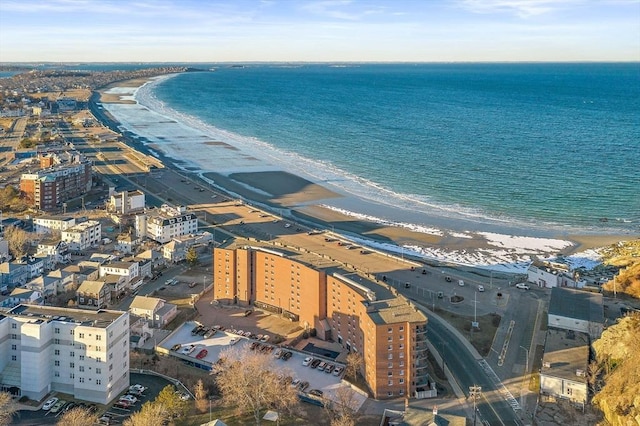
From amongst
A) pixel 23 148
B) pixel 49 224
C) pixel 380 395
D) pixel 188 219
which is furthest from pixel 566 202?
pixel 23 148

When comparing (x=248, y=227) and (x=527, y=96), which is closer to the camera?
(x=248, y=227)

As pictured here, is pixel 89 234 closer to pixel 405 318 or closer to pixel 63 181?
pixel 63 181

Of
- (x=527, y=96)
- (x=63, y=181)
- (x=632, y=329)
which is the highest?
(x=527, y=96)

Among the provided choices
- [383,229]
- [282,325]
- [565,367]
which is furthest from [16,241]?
[565,367]

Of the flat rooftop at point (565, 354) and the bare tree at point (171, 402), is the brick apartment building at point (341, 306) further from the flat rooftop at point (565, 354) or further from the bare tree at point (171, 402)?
the bare tree at point (171, 402)

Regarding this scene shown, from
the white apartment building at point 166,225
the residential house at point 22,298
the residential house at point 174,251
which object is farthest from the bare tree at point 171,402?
the white apartment building at point 166,225

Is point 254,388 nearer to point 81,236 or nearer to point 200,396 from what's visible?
point 200,396

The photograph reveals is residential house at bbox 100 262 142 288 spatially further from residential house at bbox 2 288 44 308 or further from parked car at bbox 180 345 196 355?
parked car at bbox 180 345 196 355
